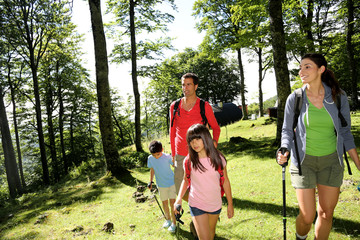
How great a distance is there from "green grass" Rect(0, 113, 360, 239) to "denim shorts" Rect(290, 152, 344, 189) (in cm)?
140

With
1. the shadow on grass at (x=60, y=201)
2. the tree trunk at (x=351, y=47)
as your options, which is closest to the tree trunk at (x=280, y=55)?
the shadow on grass at (x=60, y=201)

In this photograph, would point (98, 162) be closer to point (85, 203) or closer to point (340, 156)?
point (85, 203)

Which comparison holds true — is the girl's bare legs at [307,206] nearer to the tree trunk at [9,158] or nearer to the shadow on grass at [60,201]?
the shadow on grass at [60,201]

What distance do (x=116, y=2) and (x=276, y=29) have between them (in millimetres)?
10917

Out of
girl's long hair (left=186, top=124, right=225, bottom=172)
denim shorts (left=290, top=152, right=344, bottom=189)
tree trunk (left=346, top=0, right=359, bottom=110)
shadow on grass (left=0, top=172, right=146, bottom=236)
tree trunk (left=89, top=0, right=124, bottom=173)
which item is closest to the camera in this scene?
denim shorts (left=290, top=152, right=344, bottom=189)

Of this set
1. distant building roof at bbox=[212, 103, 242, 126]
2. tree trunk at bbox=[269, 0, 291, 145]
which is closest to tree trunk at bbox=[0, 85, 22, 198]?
tree trunk at bbox=[269, 0, 291, 145]

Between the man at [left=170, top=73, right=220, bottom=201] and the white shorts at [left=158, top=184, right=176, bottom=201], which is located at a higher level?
the man at [left=170, top=73, right=220, bottom=201]

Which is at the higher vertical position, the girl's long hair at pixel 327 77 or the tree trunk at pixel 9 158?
the girl's long hair at pixel 327 77

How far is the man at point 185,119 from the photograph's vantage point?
3.65 m

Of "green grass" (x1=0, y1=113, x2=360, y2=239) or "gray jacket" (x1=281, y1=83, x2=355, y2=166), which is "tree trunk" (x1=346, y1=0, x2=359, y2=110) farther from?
"gray jacket" (x1=281, y1=83, x2=355, y2=166)

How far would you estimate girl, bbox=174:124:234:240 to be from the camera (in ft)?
8.68

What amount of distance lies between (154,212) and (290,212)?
10.5ft

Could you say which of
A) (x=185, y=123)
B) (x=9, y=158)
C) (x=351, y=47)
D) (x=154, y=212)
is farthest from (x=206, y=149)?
(x=9, y=158)

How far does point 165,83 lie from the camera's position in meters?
15.9
